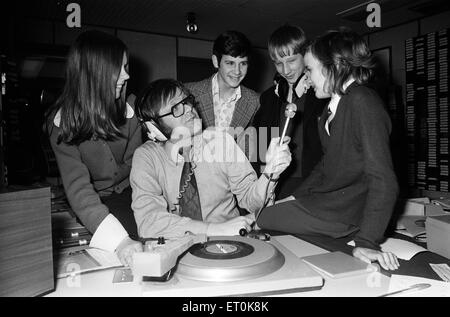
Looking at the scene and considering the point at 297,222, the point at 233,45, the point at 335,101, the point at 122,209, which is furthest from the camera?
the point at 233,45

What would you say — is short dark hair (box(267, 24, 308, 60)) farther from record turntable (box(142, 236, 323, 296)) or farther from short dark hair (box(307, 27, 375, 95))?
record turntable (box(142, 236, 323, 296))

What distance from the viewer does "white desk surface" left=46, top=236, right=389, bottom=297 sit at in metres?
0.79

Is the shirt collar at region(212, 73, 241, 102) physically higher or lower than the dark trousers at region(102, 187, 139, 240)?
higher

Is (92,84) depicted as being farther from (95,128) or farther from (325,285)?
(325,285)

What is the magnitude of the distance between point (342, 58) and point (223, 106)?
1.21 metres

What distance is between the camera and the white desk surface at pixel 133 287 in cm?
79

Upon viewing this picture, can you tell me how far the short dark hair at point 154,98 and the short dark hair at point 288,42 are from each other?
2.98 ft

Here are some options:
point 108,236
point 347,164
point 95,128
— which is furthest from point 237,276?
point 95,128

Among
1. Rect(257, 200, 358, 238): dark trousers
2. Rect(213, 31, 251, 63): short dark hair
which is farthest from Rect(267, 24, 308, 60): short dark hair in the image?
Rect(257, 200, 358, 238): dark trousers

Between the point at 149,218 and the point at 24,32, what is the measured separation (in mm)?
3612

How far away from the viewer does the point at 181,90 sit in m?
1.62

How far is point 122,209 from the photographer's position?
173 cm

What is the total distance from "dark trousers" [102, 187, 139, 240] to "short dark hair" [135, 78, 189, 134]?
428 millimetres

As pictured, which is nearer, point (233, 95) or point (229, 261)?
point (229, 261)
